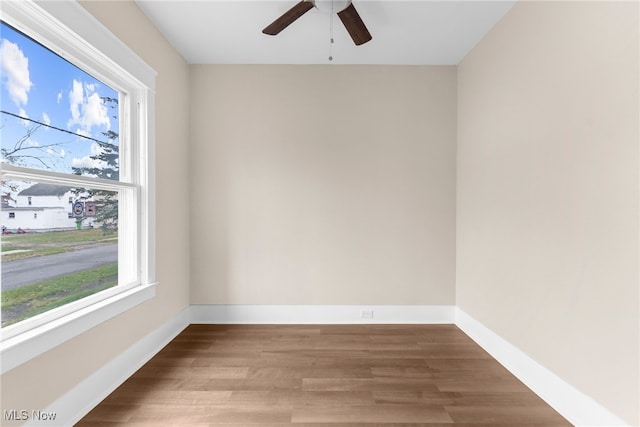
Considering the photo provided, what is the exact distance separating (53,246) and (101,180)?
48 centimetres

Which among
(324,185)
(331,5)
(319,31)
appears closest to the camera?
(331,5)

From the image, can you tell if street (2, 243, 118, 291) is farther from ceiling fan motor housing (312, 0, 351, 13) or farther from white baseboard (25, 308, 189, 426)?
ceiling fan motor housing (312, 0, 351, 13)

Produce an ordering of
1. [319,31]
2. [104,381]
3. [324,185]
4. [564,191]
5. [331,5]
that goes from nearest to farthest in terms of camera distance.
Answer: [564,191] → [104,381] → [331,5] → [319,31] → [324,185]

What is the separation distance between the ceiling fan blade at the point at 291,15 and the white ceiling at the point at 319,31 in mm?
205

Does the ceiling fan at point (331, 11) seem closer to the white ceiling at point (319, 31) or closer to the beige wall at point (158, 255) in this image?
the white ceiling at point (319, 31)

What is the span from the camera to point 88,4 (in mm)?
1740

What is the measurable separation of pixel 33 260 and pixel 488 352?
10.3ft

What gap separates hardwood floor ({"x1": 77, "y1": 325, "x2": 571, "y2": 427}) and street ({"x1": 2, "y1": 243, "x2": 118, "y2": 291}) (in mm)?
829

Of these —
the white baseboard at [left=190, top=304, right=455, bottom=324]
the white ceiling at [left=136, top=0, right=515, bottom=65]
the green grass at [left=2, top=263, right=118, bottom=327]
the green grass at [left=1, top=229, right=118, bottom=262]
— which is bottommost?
the white baseboard at [left=190, top=304, right=455, bottom=324]

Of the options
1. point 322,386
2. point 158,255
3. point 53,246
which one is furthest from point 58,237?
point 322,386

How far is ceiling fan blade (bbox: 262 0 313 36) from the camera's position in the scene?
1925 millimetres

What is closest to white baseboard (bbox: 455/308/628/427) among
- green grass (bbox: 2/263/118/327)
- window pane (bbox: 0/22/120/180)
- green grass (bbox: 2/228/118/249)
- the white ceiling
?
the white ceiling

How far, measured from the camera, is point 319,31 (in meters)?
2.51

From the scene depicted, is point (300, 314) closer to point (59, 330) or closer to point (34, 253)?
point (59, 330)
